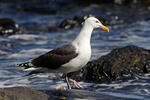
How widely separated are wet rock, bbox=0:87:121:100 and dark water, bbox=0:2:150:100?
597 millimetres

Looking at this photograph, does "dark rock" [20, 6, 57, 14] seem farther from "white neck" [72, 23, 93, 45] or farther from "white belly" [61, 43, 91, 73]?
"white belly" [61, 43, 91, 73]

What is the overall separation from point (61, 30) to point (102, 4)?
19.6ft

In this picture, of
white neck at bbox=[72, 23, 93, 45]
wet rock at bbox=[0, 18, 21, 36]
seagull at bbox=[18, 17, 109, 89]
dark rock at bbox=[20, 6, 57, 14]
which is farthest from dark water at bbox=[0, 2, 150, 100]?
white neck at bbox=[72, 23, 93, 45]

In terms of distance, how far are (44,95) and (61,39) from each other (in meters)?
8.88

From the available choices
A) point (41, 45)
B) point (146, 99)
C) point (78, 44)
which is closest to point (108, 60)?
point (78, 44)

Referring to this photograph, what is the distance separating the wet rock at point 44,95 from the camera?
20.4 ft

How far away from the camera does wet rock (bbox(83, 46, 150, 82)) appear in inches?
364

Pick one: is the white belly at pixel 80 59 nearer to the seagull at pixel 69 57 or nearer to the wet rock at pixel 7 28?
the seagull at pixel 69 57

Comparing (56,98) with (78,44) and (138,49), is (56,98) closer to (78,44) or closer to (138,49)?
(78,44)

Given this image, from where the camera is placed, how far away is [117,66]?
933cm

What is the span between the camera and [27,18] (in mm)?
21391

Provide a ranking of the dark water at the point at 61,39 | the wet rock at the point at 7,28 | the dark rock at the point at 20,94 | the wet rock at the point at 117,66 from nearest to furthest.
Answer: the dark rock at the point at 20,94 → the dark water at the point at 61,39 → the wet rock at the point at 117,66 → the wet rock at the point at 7,28

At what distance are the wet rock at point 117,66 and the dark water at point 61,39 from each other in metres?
0.26

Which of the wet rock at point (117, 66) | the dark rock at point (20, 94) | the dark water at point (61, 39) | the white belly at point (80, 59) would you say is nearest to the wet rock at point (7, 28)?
the dark water at point (61, 39)
